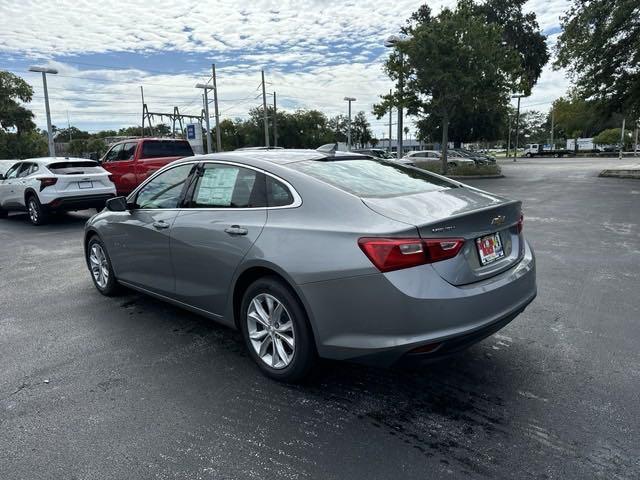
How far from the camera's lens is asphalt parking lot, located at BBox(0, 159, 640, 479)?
2605 millimetres

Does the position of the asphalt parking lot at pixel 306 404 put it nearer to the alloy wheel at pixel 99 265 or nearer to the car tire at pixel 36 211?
the alloy wheel at pixel 99 265

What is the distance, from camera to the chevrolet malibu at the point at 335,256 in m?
2.83

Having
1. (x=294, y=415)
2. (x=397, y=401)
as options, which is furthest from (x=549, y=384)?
(x=294, y=415)

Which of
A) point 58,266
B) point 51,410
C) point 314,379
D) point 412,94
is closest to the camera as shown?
point 51,410

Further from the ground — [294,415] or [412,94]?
[412,94]

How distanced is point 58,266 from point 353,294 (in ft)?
19.6

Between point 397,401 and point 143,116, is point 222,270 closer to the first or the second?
point 397,401

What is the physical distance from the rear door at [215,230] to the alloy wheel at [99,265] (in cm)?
171

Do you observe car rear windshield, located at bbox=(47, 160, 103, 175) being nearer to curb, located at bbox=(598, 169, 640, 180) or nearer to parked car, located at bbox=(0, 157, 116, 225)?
parked car, located at bbox=(0, 157, 116, 225)

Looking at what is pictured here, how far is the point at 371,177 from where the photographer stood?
3795mm

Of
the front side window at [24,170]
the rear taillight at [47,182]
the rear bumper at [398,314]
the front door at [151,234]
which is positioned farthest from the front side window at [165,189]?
the front side window at [24,170]

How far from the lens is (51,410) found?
3195 millimetres

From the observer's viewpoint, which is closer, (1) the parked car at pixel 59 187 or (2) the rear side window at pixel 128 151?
(1) the parked car at pixel 59 187

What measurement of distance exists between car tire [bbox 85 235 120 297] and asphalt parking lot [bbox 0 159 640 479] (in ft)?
1.37
